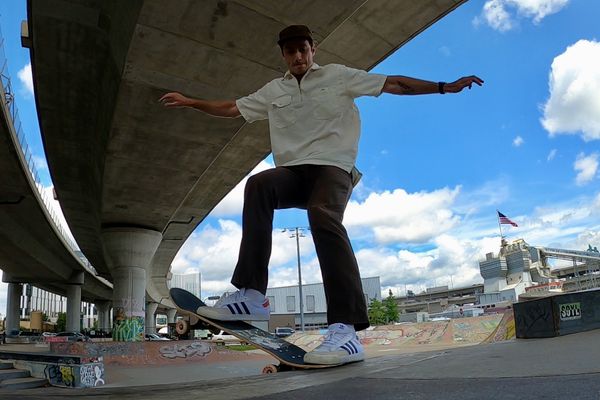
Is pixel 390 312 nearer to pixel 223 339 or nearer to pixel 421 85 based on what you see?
pixel 223 339

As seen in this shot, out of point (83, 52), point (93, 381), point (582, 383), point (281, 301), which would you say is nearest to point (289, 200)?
point (582, 383)

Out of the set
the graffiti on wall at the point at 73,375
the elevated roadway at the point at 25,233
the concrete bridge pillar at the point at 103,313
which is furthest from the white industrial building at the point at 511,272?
the graffiti on wall at the point at 73,375

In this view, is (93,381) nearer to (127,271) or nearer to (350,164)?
(350,164)

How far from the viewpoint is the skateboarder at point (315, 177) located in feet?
9.74

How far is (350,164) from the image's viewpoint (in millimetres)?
3307

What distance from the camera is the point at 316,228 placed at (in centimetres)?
300

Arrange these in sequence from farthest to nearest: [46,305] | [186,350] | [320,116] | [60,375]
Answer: [46,305]
[186,350]
[60,375]
[320,116]

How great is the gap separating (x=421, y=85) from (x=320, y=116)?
28.5 inches

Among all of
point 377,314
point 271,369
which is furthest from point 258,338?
point 377,314

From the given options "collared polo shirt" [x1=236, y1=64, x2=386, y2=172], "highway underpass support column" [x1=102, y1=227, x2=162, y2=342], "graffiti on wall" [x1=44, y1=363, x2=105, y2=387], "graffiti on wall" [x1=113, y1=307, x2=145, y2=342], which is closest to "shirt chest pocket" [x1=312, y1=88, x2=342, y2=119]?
"collared polo shirt" [x1=236, y1=64, x2=386, y2=172]

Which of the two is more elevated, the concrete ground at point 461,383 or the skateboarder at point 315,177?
the skateboarder at point 315,177

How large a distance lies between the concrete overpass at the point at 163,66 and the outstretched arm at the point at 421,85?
7242 millimetres

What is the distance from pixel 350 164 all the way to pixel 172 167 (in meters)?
15.9

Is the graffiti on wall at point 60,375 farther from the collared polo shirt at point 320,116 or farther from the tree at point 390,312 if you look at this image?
the tree at point 390,312
